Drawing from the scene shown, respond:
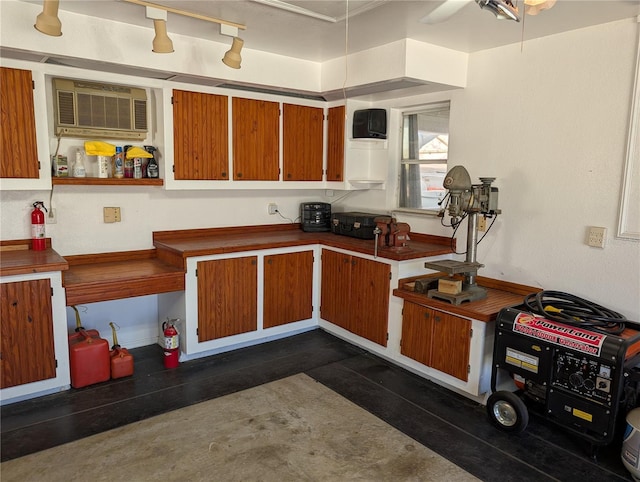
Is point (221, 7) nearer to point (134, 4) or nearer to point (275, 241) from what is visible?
point (134, 4)

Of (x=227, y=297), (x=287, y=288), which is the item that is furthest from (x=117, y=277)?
(x=287, y=288)

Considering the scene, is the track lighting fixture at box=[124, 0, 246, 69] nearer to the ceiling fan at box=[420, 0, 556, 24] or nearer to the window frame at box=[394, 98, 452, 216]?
the ceiling fan at box=[420, 0, 556, 24]

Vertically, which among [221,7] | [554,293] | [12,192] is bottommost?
[554,293]

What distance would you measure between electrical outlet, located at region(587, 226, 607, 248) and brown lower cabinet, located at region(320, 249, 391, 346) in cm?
137

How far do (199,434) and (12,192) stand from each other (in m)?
2.15

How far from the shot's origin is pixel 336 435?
→ 8.86ft

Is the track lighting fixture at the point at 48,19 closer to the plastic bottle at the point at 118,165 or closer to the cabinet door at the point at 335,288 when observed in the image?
the plastic bottle at the point at 118,165

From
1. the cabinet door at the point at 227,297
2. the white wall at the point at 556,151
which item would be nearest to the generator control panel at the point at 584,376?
the white wall at the point at 556,151

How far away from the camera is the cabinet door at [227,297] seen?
3.62 meters

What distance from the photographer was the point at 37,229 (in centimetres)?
329

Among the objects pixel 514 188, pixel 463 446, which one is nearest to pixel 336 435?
pixel 463 446

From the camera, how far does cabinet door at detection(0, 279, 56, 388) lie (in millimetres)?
2838

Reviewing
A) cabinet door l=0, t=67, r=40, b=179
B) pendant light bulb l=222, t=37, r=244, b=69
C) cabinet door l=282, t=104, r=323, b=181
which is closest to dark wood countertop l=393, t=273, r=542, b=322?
cabinet door l=282, t=104, r=323, b=181

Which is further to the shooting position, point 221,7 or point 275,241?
point 275,241
